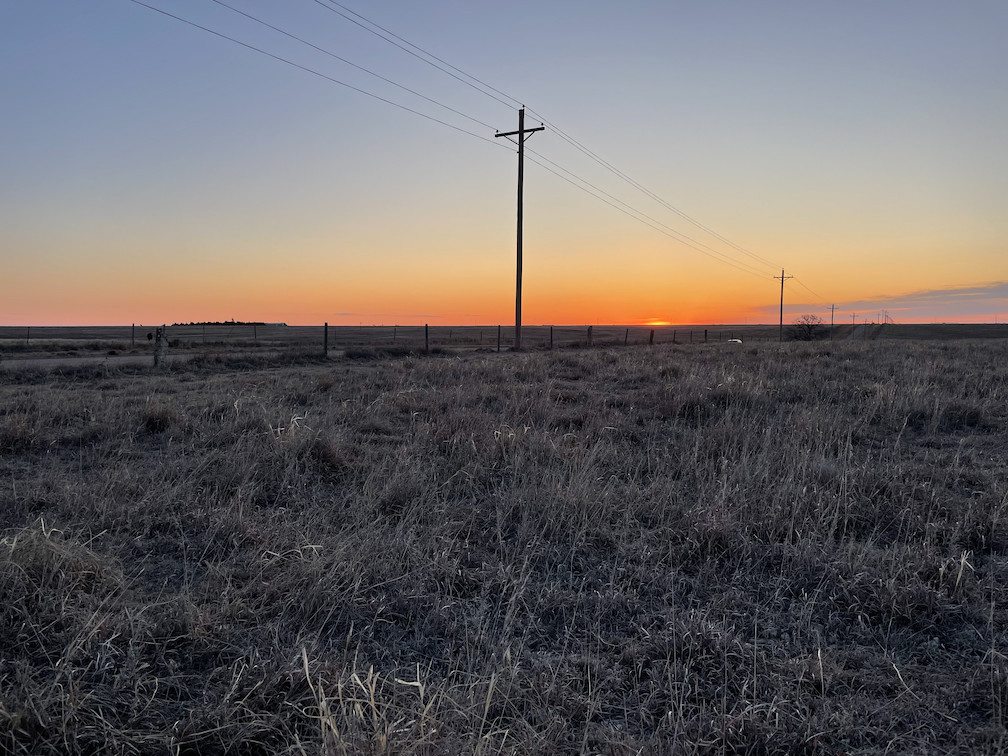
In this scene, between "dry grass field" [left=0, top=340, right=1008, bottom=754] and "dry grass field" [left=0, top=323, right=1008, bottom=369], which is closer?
"dry grass field" [left=0, top=340, right=1008, bottom=754]

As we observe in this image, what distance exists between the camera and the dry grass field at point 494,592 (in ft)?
7.96

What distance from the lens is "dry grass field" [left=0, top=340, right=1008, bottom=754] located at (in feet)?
7.96

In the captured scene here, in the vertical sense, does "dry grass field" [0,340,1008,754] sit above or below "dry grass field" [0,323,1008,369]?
below

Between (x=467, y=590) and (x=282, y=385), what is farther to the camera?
(x=282, y=385)

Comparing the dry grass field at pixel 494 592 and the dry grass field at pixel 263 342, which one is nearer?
the dry grass field at pixel 494 592

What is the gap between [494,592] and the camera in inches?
143

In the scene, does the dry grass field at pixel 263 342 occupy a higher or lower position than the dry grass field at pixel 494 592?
higher

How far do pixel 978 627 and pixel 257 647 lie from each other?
3.83m

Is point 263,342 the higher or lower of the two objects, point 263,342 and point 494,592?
the higher

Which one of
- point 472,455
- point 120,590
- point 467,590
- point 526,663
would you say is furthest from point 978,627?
point 120,590

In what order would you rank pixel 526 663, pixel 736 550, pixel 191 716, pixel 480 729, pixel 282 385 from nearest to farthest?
pixel 480 729 → pixel 191 716 → pixel 526 663 → pixel 736 550 → pixel 282 385

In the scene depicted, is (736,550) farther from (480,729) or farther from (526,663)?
(480,729)

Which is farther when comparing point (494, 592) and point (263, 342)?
point (263, 342)

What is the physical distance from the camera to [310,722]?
7.98 feet
